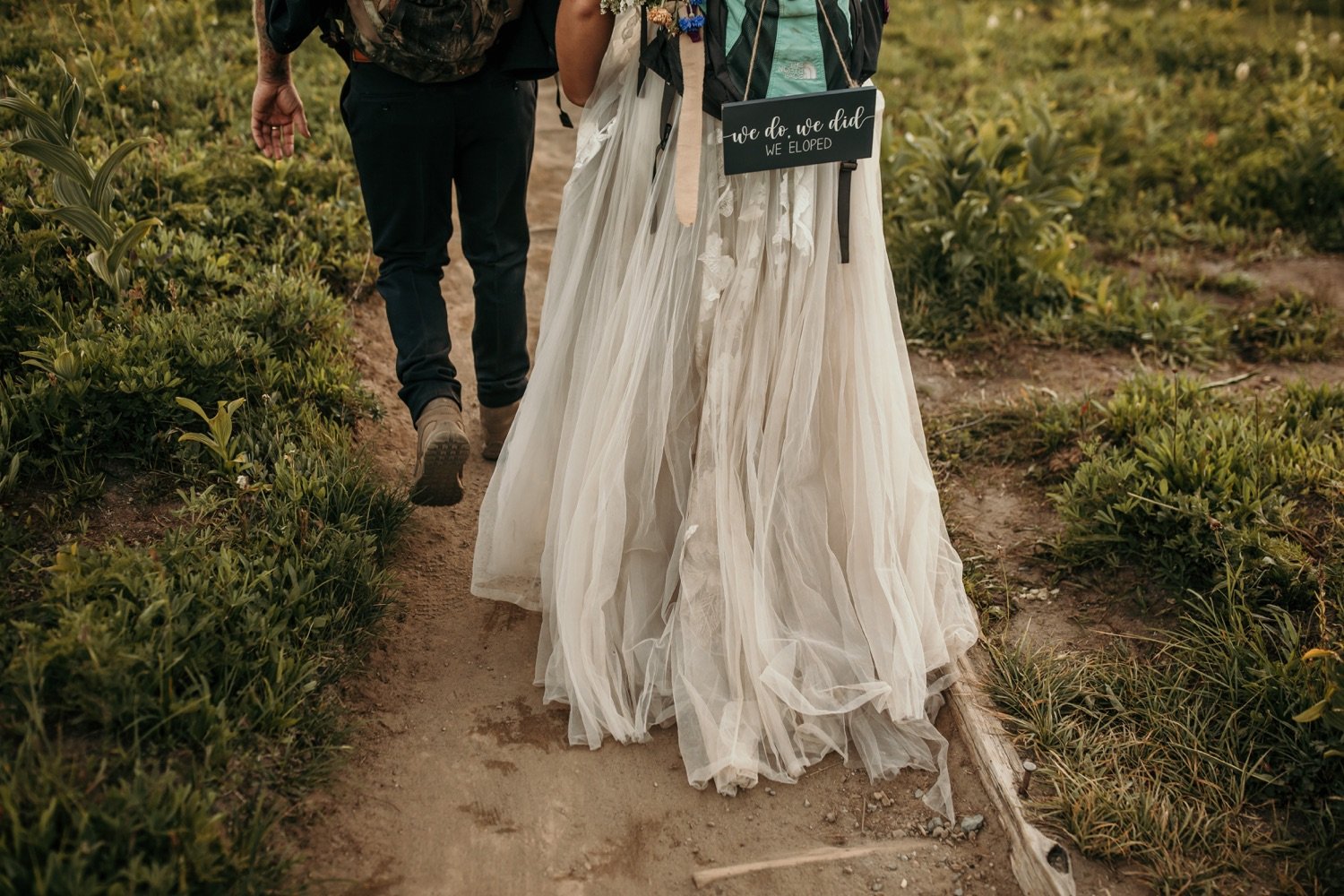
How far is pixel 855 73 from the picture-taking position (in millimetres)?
2412

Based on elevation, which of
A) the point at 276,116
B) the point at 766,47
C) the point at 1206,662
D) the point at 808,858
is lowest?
the point at 808,858

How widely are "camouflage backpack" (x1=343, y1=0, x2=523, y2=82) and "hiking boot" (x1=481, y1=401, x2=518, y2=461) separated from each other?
1.12 metres

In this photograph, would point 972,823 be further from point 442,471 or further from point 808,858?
point 442,471

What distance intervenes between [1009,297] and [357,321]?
2.74 m

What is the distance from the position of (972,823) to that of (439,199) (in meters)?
2.19

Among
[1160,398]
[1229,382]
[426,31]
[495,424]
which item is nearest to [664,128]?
[426,31]

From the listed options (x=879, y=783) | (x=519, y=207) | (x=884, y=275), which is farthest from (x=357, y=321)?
(x=879, y=783)

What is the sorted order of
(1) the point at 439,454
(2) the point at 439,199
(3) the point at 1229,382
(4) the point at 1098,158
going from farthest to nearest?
(4) the point at 1098,158 → (3) the point at 1229,382 → (2) the point at 439,199 → (1) the point at 439,454

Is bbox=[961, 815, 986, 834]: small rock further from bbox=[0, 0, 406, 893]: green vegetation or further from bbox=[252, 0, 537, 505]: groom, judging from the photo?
bbox=[252, 0, 537, 505]: groom

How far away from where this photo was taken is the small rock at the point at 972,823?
247 cm

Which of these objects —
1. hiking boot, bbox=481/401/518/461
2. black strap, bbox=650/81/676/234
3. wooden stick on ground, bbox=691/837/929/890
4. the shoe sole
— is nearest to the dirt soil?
wooden stick on ground, bbox=691/837/929/890

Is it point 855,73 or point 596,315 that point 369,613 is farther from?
point 855,73

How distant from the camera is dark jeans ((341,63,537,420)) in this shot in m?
2.79

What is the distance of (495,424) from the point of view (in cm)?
349
